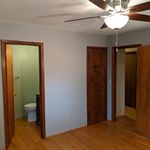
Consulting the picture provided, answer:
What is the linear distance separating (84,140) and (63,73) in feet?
4.84

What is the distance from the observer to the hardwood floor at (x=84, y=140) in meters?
3.12

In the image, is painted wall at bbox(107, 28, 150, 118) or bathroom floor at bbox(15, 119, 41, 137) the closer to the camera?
painted wall at bbox(107, 28, 150, 118)

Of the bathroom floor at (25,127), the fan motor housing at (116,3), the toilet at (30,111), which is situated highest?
the fan motor housing at (116,3)

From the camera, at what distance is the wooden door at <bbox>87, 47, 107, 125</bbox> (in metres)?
4.18

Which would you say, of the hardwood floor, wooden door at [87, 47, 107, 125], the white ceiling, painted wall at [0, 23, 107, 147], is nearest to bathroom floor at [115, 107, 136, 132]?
the hardwood floor

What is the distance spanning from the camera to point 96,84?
4.32 m

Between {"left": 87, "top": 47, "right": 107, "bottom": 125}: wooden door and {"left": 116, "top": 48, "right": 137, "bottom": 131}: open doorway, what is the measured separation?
508 mm

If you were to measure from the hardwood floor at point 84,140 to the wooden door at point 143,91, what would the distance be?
10.8 inches

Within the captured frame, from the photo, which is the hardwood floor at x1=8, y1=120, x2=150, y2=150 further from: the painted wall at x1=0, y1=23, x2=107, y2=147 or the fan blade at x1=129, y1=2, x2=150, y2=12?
the fan blade at x1=129, y1=2, x2=150, y2=12

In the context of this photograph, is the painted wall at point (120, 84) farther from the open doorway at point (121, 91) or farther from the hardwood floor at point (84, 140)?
the hardwood floor at point (84, 140)

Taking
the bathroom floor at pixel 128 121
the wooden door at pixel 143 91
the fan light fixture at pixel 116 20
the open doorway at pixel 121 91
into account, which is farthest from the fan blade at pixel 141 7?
the bathroom floor at pixel 128 121

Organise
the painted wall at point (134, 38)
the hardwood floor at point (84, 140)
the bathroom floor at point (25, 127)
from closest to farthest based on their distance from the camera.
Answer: the hardwood floor at point (84, 140), the painted wall at point (134, 38), the bathroom floor at point (25, 127)

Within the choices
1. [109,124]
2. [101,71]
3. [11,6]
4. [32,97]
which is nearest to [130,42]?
[101,71]

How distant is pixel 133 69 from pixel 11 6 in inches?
187
